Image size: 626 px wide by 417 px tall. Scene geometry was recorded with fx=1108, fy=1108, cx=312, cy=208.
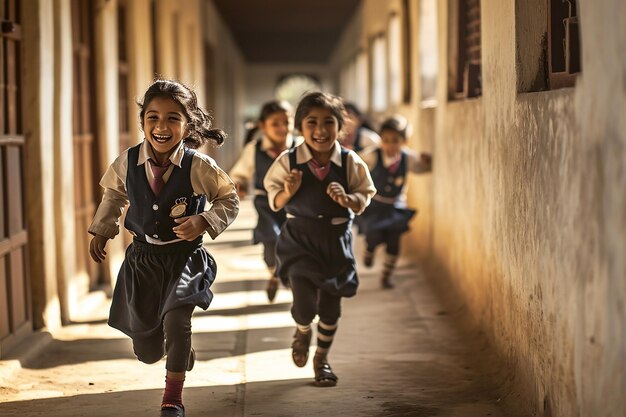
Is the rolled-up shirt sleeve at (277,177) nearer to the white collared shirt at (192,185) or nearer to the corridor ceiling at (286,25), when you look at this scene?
the white collared shirt at (192,185)

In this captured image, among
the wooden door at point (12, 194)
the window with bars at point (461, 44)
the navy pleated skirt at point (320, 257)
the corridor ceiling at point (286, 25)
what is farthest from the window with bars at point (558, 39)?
the corridor ceiling at point (286, 25)

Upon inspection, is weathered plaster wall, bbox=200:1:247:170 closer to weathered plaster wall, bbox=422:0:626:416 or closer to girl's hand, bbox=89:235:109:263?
weathered plaster wall, bbox=422:0:626:416

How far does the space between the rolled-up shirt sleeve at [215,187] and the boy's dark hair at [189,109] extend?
181 millimetres

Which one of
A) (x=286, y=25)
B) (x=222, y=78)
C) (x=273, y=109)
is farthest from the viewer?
(x=286, y=25)

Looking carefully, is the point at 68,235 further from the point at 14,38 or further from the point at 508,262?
the point at 508,262

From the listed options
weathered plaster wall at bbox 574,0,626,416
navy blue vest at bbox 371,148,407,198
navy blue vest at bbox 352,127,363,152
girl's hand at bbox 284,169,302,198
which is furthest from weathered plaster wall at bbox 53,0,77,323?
navy blue vest at bbox 352,127,363,152

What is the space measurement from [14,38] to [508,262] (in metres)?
2.86

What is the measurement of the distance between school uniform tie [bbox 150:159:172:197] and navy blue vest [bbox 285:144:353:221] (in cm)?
100

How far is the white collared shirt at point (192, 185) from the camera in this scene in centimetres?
443

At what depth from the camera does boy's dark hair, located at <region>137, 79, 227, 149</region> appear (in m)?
4.43

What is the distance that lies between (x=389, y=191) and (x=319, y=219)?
346cm

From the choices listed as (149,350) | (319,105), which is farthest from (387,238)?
(149,350)

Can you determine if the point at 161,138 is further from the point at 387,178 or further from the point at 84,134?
the point at 387,178

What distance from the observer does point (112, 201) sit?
4.57 m
